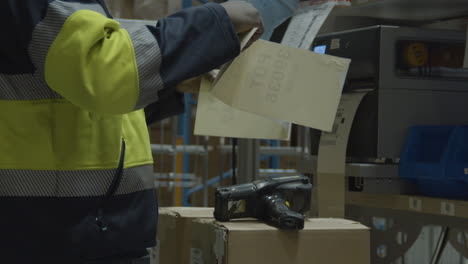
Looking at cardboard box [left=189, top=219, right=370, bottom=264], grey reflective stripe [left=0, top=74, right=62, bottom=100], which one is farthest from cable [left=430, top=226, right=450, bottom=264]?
grey reflective stripe [left=0, top=74, right=62, bottom=100]

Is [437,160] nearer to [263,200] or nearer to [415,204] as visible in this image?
[415,204]

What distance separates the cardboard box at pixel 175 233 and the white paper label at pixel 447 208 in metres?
0.53

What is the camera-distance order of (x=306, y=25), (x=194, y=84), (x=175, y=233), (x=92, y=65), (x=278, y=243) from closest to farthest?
(x=92, y=65), (x=278, y=243), (x=194, y=84), (x=175, y=233), (x=306, y=25)

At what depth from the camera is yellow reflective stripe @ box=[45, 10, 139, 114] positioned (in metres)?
0.96

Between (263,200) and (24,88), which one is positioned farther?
(263,200)

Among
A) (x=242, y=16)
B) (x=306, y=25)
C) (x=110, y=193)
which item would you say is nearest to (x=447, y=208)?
(x=306, y=25)

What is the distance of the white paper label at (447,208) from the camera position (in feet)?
4.96

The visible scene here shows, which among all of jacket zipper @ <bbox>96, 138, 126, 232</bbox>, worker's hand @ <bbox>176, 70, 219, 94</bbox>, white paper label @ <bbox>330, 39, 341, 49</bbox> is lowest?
jacket zipper @ <bbox>96, 138, 126, 232</bbox>

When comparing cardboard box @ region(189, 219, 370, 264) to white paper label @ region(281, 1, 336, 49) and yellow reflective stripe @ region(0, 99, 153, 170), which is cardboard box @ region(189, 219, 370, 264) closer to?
yellow reflective stripe @ region(0, 99, 153, 170)

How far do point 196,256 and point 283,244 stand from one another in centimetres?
24

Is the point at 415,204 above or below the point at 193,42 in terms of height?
below

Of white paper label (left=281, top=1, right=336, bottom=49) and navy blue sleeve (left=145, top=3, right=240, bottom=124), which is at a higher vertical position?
white paper label (left=281, top=1, right=336, bottom=49)

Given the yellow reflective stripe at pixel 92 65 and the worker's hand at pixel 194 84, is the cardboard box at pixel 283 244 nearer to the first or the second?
the worker's hand at pixel 194 84

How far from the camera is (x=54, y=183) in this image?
3.43 ft
